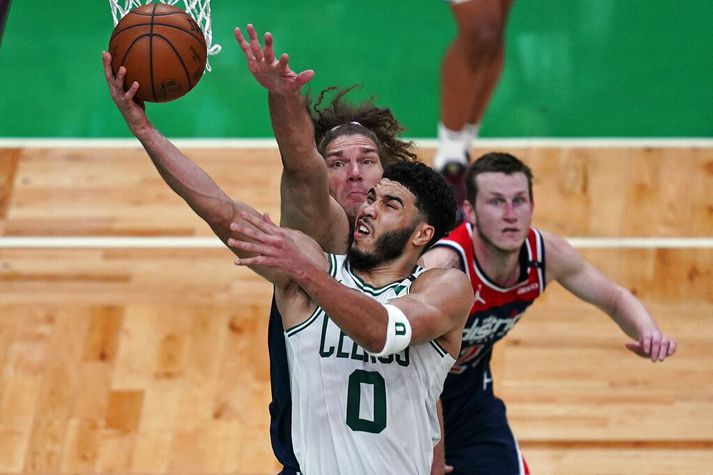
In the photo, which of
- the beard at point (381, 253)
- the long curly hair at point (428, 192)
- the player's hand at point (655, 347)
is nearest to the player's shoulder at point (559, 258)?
the player's hand at point (655, 347)

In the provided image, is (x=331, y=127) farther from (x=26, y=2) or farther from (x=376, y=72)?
(x=26, y=2)

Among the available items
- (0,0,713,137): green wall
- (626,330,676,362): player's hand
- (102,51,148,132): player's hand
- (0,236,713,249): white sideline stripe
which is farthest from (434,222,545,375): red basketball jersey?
(0,0,713,137): green wall

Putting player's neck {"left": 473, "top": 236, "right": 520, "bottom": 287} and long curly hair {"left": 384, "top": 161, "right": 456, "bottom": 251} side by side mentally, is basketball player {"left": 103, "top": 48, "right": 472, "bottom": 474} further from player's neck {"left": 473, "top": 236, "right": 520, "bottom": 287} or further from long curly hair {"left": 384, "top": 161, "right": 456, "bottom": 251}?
player's neck {"left": 473, "top": 236, "right": 520, "bottom": 287}

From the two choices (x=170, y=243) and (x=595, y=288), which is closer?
(x=595, y=288)

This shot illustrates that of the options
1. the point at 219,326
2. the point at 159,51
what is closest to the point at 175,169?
the point at 159,51

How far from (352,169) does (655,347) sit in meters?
1.42

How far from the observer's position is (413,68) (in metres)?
8.48

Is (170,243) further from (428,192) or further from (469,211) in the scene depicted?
(428,192)

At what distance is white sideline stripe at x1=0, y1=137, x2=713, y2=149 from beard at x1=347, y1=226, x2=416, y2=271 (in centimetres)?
418

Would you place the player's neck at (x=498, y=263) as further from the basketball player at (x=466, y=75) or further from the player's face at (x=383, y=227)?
the basketball player at (x=466, y=75)

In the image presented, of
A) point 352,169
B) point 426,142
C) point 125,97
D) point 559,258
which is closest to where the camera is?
point 125,97

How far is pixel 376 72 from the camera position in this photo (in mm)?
8445

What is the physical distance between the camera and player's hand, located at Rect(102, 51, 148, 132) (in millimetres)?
3764

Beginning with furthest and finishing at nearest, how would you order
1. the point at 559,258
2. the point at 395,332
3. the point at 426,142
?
the point at 426,142 → the point at 559,258 → the point at 395,332
